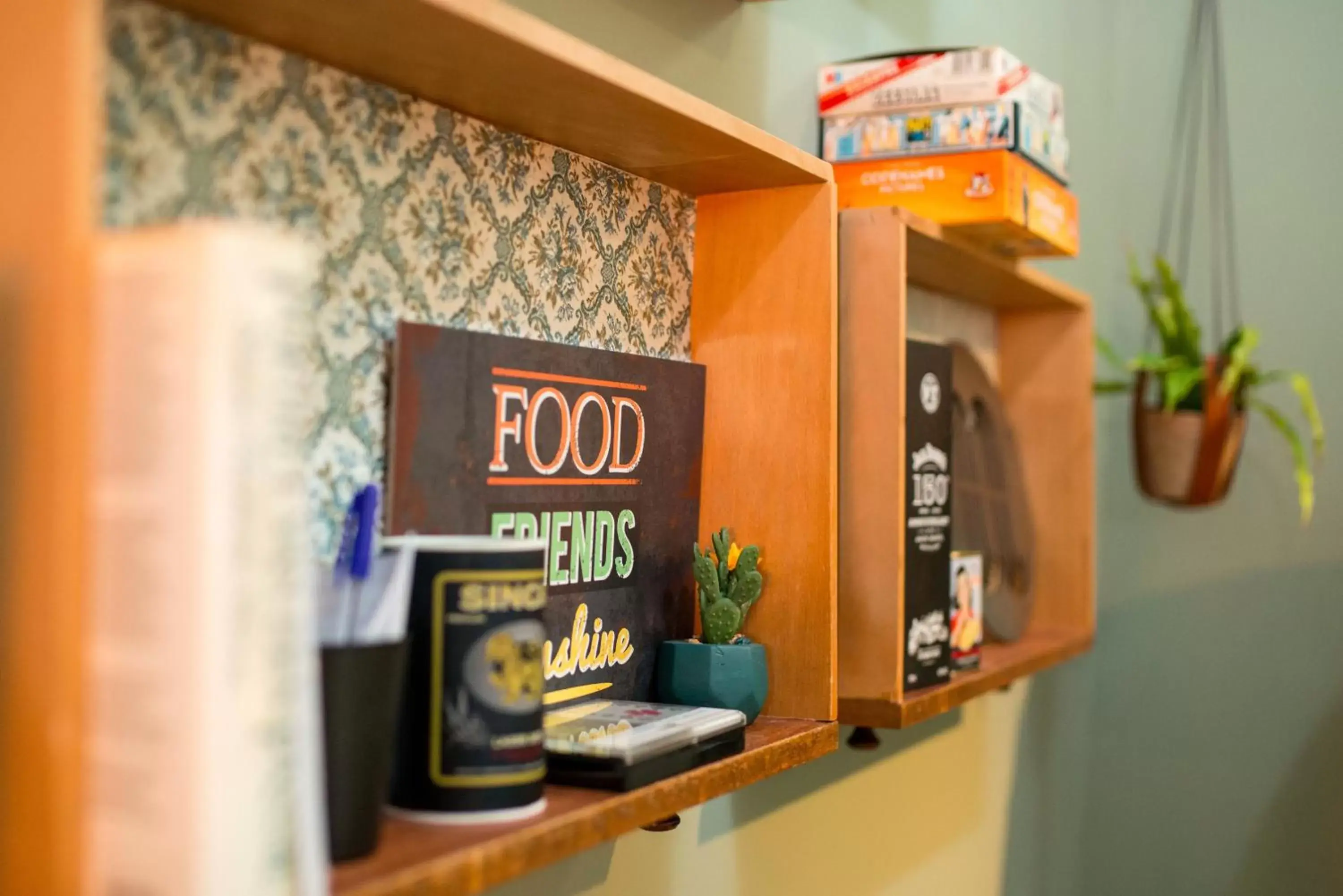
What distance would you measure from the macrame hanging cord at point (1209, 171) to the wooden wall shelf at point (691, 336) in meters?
1.56

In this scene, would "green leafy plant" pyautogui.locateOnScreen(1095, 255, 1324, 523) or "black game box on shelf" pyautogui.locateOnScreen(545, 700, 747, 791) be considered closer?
"black game box on shelf" pyautogui.locateOnScreen(545, 700, 747, 791)

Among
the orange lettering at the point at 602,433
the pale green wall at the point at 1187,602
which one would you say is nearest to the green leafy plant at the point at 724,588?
the orange lettering at the point at 602,433

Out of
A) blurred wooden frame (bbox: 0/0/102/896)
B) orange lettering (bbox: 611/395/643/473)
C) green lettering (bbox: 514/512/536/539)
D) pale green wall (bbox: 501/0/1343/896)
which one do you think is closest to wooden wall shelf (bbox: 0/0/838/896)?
blurred wooden frame (bbox: 0/0/102/896)

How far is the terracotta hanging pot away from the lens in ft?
6.23

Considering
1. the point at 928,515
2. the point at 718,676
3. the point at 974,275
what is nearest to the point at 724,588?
the point at 718,676

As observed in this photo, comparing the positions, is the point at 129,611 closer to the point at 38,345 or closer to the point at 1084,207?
the point at 38,345

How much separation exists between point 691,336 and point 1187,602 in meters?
1.58

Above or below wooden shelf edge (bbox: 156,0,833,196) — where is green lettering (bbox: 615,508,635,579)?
below

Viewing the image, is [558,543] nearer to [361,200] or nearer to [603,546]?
[603,546]

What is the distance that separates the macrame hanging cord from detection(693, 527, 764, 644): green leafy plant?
5.43ft

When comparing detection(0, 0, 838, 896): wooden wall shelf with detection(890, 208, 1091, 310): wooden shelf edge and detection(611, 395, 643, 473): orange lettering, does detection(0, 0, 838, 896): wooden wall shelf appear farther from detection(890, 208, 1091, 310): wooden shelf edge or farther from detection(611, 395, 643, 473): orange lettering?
detection(890, 208, 1091, 310): wooden shelf edge

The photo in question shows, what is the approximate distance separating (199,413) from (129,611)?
0.29 feet

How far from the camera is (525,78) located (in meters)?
0.82

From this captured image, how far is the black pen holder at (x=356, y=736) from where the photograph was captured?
0.63 metres
